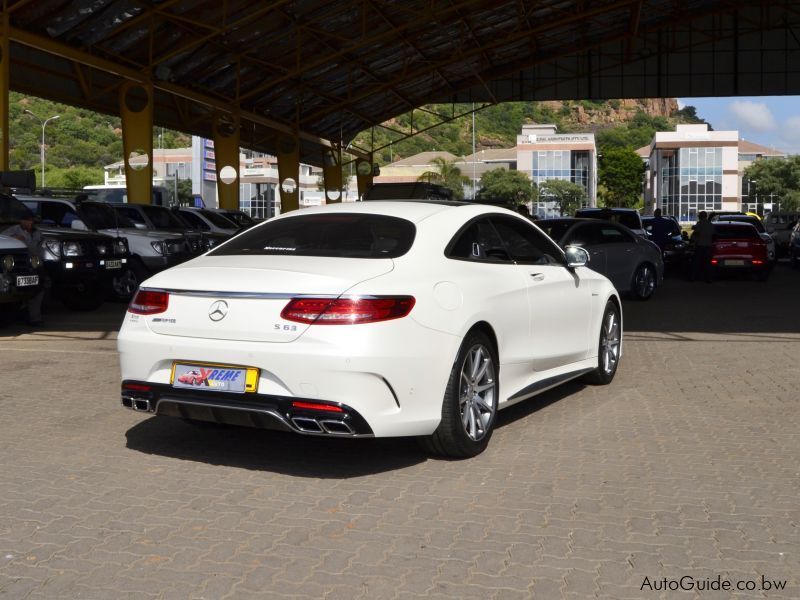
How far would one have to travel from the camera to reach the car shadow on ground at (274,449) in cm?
612

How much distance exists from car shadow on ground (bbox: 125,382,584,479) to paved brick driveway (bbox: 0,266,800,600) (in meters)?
0.02

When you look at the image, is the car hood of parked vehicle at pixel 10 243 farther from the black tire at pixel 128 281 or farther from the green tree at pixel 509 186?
the green tree at pixel 509 186

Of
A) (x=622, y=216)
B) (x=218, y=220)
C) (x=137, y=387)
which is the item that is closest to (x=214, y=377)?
(x=137, y=387)

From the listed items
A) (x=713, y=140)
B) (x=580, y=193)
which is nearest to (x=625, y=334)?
(x=580, y=193)

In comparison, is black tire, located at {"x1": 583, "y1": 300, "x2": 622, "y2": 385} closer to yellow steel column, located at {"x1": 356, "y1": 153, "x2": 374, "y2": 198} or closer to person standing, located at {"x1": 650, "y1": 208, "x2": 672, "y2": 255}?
person standing, located at {"x1": 650, "y1": 208, "x2": 672, "y2": 255}

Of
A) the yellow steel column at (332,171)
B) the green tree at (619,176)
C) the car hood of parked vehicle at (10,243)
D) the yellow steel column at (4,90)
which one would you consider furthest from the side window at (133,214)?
the green tree at (619,176)

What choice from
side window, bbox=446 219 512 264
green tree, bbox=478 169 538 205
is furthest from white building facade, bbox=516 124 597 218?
side window, bbox=446 219 512 264

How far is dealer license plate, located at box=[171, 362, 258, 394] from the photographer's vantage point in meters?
5.63

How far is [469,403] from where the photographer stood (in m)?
6.29

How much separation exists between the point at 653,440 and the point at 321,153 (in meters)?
44.0

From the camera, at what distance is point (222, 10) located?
1032 inches

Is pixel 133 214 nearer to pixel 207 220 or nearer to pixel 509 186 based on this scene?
pixel 207 220

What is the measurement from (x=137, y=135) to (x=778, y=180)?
111923mm

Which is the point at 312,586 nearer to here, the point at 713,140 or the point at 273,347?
the point at 273,347
